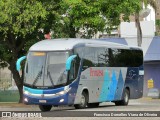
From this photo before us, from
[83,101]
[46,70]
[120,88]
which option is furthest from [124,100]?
[46,70]

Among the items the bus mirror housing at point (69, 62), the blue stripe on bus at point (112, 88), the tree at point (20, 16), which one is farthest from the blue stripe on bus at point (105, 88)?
the tree at point (20, 16)

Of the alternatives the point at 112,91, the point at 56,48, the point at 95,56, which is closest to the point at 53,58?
the point at 56,48

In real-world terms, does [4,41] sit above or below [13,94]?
above

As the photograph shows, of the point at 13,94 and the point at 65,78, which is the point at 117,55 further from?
the point at 13,94

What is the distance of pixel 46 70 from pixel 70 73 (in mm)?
1128

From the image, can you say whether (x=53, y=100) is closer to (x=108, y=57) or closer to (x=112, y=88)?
(x=108, y=57)

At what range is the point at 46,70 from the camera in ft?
80.9

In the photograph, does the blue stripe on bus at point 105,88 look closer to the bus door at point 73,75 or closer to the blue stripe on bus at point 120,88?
the blue stripe on bus at point 120,88

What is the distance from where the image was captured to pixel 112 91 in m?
29.3

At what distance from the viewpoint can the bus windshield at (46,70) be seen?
24594mm

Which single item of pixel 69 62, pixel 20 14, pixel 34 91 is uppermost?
pixel 20 14

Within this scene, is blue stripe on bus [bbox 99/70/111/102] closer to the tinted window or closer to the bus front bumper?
Answer: the tinted window

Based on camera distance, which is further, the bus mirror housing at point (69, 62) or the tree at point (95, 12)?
the tree at point (95, 12)

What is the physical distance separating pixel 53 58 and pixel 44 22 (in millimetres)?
6809
